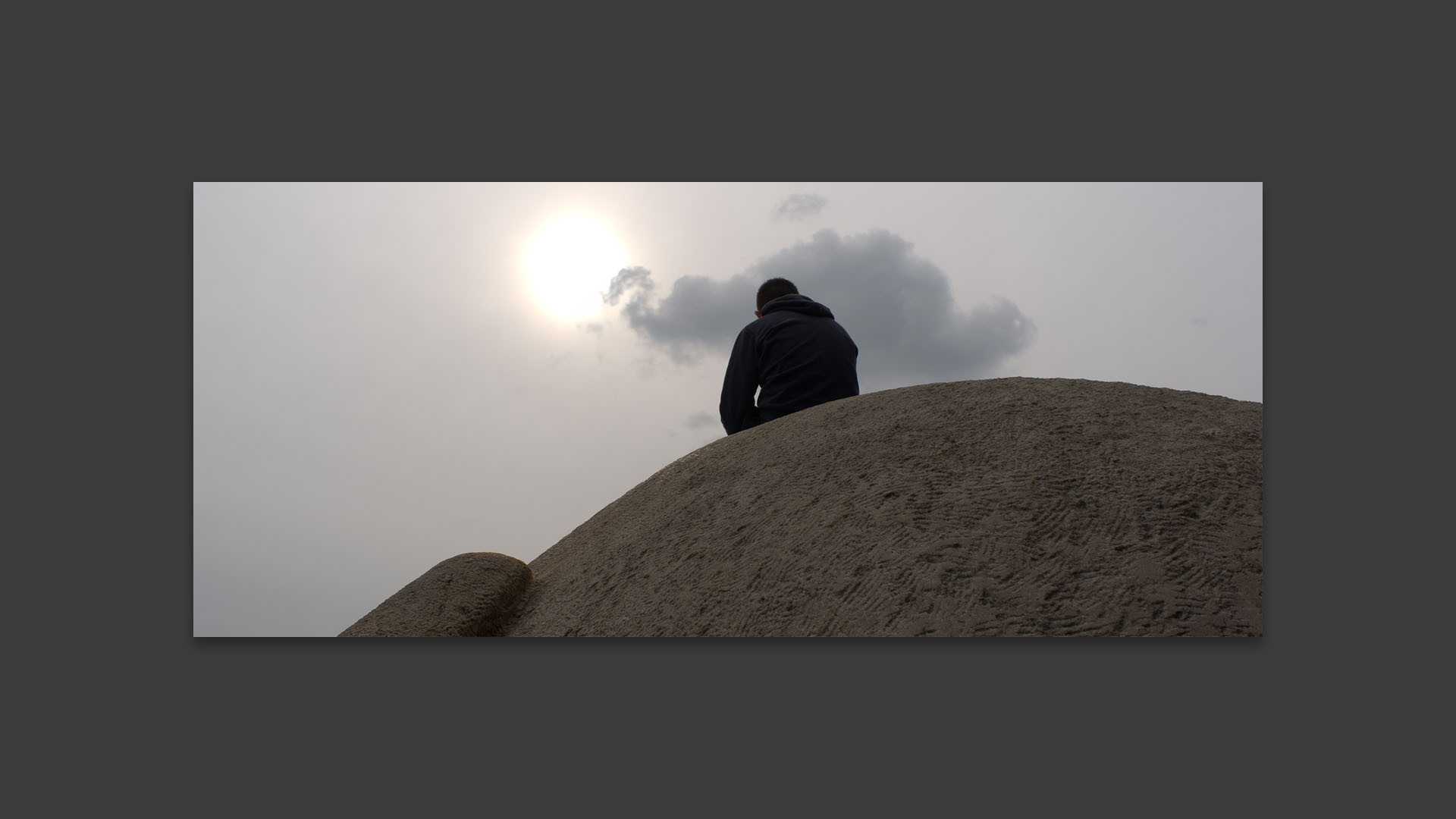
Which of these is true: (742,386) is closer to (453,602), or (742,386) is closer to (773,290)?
(773,290)

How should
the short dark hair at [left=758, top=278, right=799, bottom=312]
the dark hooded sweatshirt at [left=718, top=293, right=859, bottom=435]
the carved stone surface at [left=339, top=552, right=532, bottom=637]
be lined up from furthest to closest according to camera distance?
1. the short dark hair at [left=758, top=278, right=799, bottom=312]
2. the dark hooded sweatshirt at [left=718, top=293, right=859, bottom=435]
3. the carved stone surface at [left=339, top=552, right=532, bottom=637]

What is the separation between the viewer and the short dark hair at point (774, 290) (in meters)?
5.29

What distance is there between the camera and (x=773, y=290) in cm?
536

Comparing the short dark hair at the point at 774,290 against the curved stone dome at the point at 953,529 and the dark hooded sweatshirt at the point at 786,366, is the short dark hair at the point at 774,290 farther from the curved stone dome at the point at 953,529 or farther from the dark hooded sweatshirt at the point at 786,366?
the curved stone dome at the point at 953,529

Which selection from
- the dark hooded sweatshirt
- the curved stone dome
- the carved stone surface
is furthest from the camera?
the dark hooded sweatshirt

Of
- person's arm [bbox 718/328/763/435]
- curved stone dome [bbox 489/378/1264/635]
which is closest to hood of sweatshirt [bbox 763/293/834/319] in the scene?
person's arm [bbox 718/328/763/435]

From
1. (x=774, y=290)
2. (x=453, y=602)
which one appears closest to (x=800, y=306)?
(x=774, y=290)

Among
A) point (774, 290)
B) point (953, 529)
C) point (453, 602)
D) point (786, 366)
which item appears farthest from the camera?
point (774, 290)

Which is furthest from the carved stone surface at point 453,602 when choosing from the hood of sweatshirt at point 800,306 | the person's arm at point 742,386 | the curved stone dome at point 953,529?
the hood of sweatshirt at point 800,306

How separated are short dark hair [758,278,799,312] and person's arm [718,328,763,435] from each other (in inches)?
15.4

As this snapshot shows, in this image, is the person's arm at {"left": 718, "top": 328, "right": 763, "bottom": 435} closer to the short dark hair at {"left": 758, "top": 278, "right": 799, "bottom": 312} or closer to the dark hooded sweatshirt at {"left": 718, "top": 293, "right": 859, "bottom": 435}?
the dark hooded sweatshirt at {"left": 718, "top": 293, "right": 859, "bottom": 435}

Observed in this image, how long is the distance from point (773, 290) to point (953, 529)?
2480 mm

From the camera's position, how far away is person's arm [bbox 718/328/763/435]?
5047 millimetres

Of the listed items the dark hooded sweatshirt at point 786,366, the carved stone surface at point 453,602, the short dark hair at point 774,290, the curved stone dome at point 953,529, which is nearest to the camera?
the curved stone dome at point 953,529
